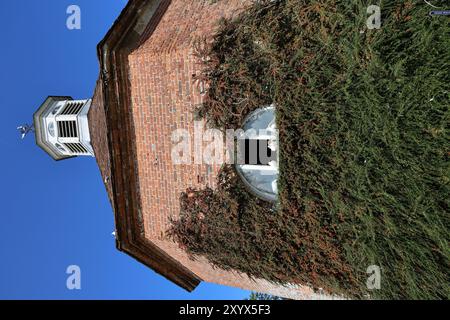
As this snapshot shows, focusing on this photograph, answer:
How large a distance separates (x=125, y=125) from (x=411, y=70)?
663cm

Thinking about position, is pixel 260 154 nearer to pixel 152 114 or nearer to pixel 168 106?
pixel 168 106

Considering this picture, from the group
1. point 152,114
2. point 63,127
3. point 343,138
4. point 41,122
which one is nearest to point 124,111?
point 152,114

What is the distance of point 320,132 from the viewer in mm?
7410

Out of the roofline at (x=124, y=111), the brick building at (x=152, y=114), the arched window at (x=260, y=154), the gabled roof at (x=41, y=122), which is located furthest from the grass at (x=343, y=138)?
the gabled roof at (x=41, y=122)

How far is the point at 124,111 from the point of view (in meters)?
10.3

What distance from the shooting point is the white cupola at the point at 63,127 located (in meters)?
15.4

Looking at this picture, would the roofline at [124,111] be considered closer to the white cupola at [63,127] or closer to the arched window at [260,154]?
the arched window at [260,154]

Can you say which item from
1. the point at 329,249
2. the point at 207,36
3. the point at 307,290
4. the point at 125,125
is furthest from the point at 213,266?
the point at 207,36

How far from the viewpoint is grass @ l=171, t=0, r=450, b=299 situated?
6336mm

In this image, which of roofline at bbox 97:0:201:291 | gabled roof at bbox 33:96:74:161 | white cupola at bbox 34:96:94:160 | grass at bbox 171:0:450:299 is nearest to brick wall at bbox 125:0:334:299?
roofline at bbox 97:0:201:291

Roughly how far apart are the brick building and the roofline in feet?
0.08

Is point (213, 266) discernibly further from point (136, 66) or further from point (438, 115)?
point (438, 115)

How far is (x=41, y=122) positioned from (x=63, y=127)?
5.28ft

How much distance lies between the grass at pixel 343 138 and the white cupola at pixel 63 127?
26.1ft
